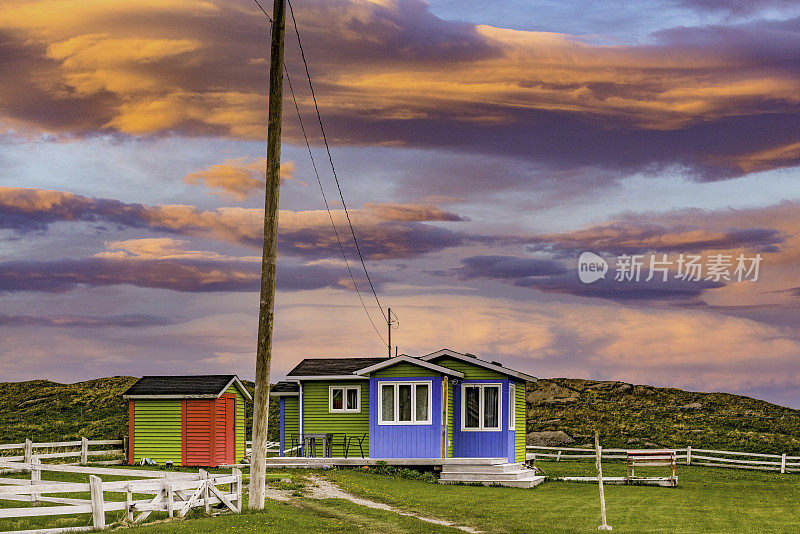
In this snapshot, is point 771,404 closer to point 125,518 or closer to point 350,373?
point 350,373

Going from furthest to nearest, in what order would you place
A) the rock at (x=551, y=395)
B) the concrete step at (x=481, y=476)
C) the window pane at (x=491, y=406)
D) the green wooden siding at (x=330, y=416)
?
1. the rock at (x=551, y=395)
2. the green wooden siding at (x=330, y=416)
3. the window pane at (x=491, y=406)
4. the concrete step at (x=481, y=476)

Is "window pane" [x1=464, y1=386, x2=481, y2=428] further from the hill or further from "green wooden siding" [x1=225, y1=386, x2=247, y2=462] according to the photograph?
the hill

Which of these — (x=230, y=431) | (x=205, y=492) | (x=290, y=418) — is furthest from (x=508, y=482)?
(x=290, y=418)

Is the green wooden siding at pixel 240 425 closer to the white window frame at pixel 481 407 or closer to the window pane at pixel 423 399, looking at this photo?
the window pane at pixel 423 399

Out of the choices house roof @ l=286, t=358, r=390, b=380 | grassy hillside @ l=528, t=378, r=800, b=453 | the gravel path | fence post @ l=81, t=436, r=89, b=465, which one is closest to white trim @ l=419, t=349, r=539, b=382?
house roof @ l=286, t=358, r=390, b=380

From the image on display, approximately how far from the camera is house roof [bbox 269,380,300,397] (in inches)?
1745

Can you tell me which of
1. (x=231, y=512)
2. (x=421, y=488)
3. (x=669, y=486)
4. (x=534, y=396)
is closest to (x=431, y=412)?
(x=421, y=488)

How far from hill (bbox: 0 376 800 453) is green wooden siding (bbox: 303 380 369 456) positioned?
18693 mm

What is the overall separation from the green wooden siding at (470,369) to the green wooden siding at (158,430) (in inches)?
457

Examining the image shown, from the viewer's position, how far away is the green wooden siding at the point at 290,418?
4503cm

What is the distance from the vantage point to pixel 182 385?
39.4 metres

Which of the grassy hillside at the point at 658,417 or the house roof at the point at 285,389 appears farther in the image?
the grassy hillside at the point at 658,417

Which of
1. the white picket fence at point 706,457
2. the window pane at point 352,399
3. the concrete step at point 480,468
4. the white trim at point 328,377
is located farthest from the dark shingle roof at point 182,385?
the white picket fence at point 706,457

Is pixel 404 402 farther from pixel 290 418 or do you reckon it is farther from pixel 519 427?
pixel 290 418
